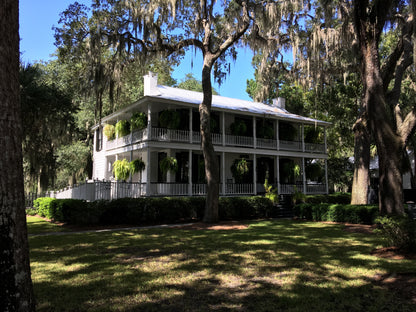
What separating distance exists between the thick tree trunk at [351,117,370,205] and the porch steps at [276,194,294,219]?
3360mm

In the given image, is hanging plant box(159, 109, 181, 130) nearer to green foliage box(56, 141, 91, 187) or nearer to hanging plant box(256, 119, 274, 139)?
hanging plant box(256, 119, 274, 139)

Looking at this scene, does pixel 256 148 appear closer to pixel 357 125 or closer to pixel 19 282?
pixel 357 125

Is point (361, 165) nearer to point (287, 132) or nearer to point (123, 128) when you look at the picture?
point (287, 132)

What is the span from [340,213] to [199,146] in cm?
815

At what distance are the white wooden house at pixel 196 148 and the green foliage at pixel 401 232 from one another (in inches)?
449

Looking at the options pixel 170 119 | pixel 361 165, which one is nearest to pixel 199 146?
pixel 170 119

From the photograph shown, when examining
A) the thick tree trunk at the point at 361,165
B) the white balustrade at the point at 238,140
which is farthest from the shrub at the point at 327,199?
the white balustrade at the point at 238,140

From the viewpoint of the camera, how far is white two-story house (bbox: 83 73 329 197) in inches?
674

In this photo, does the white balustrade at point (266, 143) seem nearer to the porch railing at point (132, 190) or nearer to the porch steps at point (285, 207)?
the porch railing at point (132, 190)

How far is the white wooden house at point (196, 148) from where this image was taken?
55.1 feet

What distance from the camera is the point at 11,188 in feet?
9.71

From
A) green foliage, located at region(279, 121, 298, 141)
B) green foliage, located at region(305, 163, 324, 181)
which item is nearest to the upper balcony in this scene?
green foliage, located at region(279, 121, 298, 141)

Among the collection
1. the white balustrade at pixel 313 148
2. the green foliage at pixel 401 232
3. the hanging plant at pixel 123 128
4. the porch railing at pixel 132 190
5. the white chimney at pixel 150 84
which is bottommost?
the green foliage at pixel 401 232

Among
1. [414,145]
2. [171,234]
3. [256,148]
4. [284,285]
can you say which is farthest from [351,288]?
[414,145]
